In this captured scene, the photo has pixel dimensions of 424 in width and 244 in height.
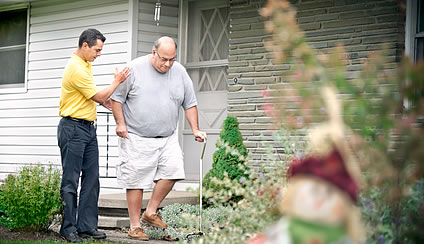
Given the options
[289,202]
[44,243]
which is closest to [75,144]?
[44,243]

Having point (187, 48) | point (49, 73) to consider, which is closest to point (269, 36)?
point (187, 48)

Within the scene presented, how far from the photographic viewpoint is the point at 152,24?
9617 millimetres

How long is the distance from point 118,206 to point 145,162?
1.57 m

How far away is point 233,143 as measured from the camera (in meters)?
8.24

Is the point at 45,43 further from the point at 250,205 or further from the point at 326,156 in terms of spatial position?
the point at 326,156

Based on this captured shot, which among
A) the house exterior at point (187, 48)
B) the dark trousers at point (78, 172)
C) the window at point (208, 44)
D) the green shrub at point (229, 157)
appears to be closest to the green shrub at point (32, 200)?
the dark trousers at point (78, 172)

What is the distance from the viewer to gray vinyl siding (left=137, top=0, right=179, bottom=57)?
9.55 metres

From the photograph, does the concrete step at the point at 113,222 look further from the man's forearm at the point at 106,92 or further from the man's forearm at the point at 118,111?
the man's forearm at the point at 106,92

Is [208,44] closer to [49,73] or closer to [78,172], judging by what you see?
[49,73]

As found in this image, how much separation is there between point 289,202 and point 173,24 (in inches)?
305

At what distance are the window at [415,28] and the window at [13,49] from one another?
6.51m

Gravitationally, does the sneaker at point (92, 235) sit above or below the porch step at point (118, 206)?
below

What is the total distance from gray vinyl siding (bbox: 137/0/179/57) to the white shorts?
3.20 metres

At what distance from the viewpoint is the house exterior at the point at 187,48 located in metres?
7.58
